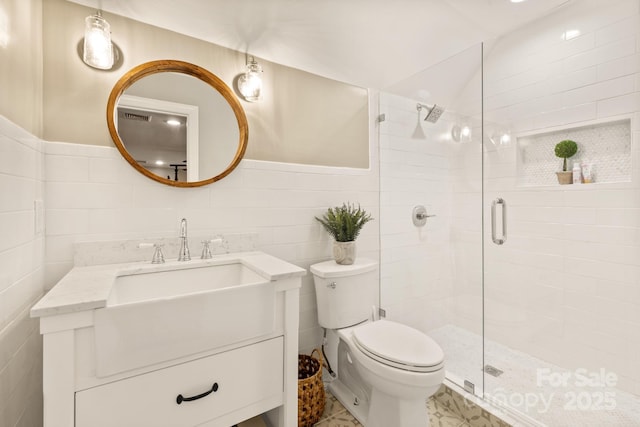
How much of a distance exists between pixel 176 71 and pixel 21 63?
600 mm

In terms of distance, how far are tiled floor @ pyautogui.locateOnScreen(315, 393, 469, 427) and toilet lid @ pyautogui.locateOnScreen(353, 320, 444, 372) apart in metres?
0.46

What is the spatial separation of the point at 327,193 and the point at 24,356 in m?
1.59

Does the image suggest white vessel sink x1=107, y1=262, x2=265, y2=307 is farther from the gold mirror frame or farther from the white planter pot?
the white planter pot

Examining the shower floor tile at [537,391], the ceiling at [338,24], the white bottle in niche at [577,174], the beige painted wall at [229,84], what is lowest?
the shower floor tile at [537,391]

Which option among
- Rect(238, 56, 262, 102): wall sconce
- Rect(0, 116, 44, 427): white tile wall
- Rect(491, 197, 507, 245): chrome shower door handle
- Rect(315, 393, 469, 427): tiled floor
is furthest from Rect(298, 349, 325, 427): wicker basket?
Rect(238, 56, 262, 102): wall sconce

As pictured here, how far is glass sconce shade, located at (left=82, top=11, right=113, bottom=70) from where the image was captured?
49.1 inches

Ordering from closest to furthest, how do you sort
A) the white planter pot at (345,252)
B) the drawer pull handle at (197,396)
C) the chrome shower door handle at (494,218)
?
the drawer pull handle at (197,396), the white planter pot at (345,252), the chrome shower door handle at (494,218)

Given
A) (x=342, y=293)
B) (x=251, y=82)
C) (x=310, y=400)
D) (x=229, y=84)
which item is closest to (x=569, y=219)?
(x=342, y=293)

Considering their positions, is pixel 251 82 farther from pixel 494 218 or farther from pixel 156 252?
pixel 494 218

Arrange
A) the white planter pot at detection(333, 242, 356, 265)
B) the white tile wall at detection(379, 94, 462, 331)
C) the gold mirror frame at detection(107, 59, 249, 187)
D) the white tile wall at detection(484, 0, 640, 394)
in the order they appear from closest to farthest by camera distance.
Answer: the gold mirror frame at detection(107, 59, 249, 187) → the white tile wall at detection(484, 0, 640, 394) → the white planter pot at detection(333, 242, 356, 265) → the white tile wall at detection(379, 94, 462, 331)

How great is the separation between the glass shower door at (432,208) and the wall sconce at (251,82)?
977 mm

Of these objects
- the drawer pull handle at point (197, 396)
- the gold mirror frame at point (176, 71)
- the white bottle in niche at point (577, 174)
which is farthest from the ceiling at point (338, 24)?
the drawer pull handle at point (197, 396)

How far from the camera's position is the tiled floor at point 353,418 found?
1.57 metres

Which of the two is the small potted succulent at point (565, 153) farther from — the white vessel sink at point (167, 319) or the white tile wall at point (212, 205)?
the white vessel sink at point (167, 319)
